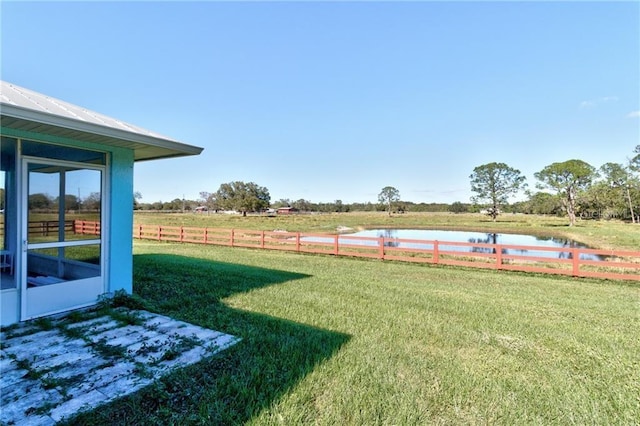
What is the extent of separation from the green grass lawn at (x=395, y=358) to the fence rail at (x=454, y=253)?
163 centimetres

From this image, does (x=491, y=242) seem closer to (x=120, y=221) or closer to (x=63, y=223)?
(x=120, y=221)

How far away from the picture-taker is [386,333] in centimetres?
335

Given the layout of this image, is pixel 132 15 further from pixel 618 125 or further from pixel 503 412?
pixel 618 125

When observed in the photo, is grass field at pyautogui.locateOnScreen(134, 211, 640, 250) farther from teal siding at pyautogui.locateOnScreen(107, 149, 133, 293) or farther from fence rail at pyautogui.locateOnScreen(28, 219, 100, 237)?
fence rail at pyautogui.locateOnScreen(28, 219, 100, 237)

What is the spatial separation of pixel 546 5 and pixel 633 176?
4011 centimetres

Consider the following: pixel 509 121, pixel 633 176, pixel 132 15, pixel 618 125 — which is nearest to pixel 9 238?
pixel 132 15

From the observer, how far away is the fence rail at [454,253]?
7.12 m

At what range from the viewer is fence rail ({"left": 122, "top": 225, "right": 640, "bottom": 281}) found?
23.4 feet

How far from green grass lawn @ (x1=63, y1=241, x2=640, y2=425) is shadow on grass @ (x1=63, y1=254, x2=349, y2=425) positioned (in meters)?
0.01

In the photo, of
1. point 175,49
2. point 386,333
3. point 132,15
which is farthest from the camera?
point 175,49

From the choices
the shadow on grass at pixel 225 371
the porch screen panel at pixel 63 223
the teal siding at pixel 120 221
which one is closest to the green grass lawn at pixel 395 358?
the shadow on grass at pixel 225 371

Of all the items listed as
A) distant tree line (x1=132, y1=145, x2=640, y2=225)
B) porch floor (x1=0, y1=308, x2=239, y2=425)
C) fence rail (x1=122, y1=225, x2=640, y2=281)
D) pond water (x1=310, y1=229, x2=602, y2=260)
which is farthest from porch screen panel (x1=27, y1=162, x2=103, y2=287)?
distant tree line (x1=132, y1=145, x2=640, y2=225)

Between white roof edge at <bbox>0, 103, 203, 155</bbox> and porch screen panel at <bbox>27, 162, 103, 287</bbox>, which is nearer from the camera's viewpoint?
white roof edge at <bbox>0, 103, 203, 155</bbox>

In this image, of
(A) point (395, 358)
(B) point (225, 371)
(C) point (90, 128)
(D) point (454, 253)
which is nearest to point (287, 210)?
(D) point (454, 253)
